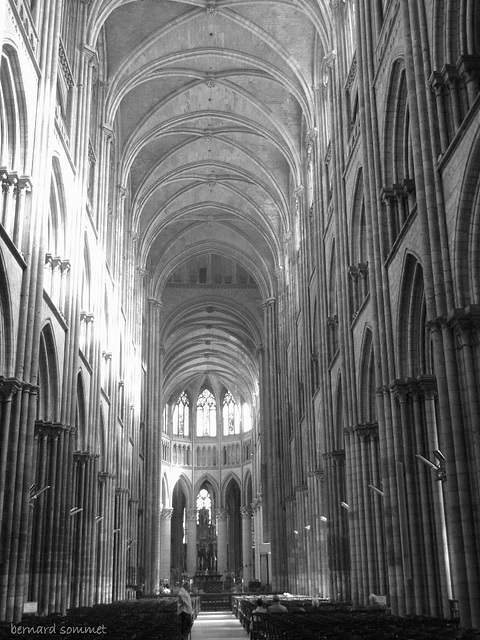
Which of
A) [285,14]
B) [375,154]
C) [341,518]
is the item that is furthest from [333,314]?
[285,14]

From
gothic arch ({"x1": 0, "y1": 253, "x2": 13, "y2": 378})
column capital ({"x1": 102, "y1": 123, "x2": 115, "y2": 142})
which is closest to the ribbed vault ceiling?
column capital ({"x1": 102, "y1": 123, "x2": 115, "y2": 142})

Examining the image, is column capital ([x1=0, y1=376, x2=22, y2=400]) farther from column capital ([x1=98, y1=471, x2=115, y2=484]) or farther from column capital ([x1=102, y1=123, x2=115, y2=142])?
column capital ([x1=102, y1=123, x2=115, y2=142])

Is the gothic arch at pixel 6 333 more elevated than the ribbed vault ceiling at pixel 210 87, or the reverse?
the ribbed vault ceiling at pixel 210 87

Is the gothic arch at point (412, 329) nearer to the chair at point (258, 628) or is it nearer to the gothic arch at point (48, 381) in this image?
the chair at point (258, 628)

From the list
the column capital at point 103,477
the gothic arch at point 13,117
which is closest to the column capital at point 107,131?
the gothic arch at point 13,117

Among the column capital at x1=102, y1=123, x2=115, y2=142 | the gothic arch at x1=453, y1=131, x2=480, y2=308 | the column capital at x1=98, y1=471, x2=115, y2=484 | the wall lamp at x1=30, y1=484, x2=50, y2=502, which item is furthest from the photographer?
the column capital at x1=102, y1=123, x2=115, y2=142

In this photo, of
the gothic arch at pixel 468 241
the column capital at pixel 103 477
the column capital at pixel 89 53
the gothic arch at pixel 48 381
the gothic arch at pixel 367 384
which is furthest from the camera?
the column capital at pixel 103 477

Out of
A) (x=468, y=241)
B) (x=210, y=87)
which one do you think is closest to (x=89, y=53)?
(x=210, y=87)

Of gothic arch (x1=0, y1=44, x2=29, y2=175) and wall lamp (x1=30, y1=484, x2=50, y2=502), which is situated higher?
gothic arch (x1=0, y1=44, x2=29, y2=175)

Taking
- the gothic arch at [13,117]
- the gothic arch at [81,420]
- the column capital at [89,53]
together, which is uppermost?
the column capital at [89,53]

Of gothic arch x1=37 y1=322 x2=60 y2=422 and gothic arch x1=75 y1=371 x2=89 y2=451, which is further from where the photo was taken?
gothic arch x1=75 y1=371 x2=89 y2=451

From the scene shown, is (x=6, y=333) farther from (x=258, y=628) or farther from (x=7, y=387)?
(x=258, y=628)

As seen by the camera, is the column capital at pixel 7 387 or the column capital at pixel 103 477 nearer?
the column capital at pixel 7 387

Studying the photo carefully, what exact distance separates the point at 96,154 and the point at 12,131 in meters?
13.6
